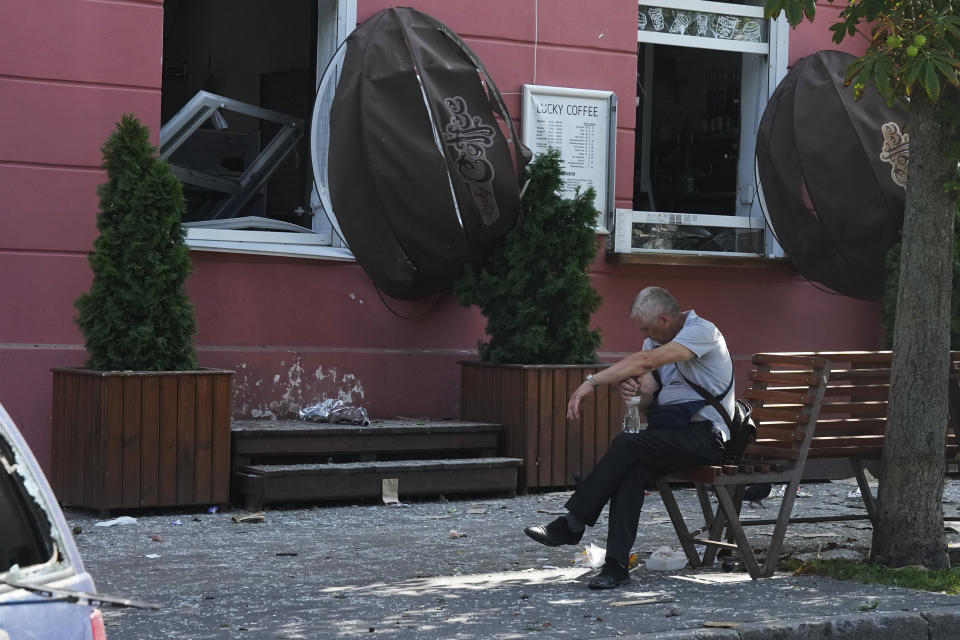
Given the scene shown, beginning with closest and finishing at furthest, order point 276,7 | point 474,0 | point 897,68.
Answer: point 897,68 → point 474,0 → point 276,7

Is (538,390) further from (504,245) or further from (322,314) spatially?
(322,314)

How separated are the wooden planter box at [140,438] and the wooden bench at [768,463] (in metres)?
3.04

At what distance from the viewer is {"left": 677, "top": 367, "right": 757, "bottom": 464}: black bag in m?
7.10

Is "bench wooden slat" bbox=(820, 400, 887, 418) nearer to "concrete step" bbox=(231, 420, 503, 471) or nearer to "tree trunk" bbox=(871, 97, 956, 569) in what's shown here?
"tree trunk" bbox=(871, 97, 956, 569)

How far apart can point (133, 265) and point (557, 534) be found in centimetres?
333

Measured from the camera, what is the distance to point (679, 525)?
24.0 feet

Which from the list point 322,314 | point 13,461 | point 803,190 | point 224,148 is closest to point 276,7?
point 224,148

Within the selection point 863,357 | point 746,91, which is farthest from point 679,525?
point 746,91

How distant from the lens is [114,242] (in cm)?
881

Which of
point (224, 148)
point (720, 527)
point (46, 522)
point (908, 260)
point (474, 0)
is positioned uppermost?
point (474, 0)

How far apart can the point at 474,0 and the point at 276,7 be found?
10.5 ft

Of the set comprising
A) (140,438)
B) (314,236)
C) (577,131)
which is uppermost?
(577,131)

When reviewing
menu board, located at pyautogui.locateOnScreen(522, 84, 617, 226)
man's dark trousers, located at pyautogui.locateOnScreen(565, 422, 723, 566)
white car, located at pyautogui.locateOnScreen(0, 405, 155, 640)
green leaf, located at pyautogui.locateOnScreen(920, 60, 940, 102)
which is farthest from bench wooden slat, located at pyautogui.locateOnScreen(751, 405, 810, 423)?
white car, located at pyautogui.locateOnScreen(0, 405, 155, 640)

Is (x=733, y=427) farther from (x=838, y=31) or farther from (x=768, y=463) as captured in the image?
(x=838, y=31)
